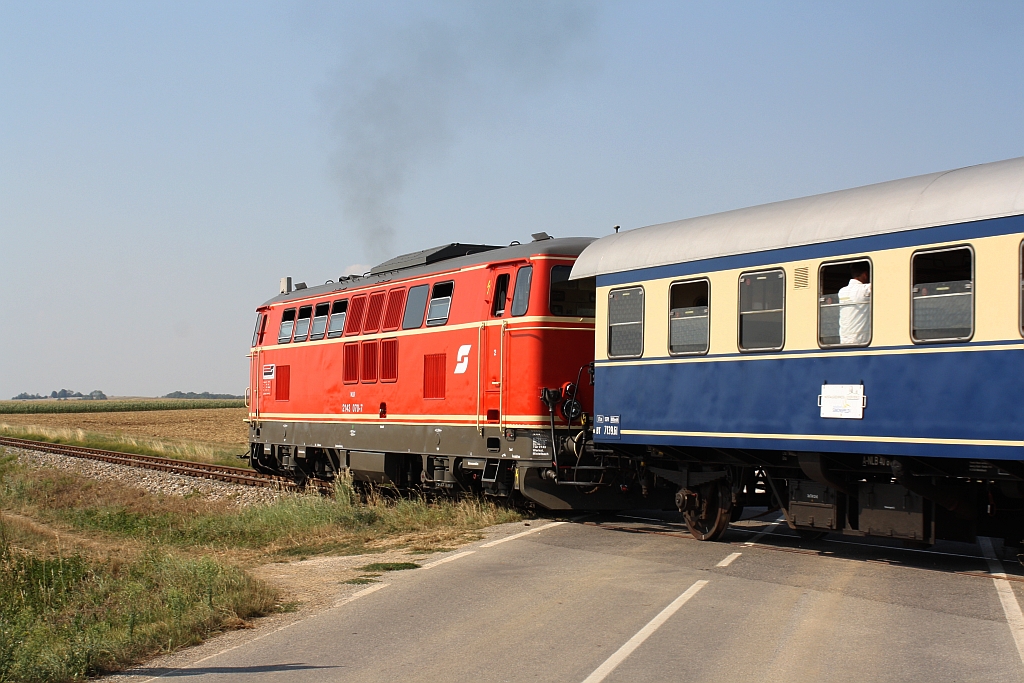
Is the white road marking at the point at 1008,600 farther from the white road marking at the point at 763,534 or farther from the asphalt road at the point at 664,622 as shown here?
the white road marking at the point at 763,534

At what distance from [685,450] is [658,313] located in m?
1.75

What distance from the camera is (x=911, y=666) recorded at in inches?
286

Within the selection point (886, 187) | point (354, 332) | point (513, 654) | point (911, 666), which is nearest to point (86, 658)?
point (513, 654)

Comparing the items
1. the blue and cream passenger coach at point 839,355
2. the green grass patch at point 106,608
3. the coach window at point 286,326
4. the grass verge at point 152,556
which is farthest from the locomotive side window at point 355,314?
the blue and cream passenger coach at point 839,355

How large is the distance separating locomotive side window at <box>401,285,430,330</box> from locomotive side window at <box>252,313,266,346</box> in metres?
7.20

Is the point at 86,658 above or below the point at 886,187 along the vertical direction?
below

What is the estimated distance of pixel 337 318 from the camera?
68.6 feet

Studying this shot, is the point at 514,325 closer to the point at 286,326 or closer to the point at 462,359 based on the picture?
the point at 462,359

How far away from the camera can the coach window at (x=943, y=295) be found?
31.8ft

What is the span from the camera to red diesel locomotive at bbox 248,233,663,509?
593 inches

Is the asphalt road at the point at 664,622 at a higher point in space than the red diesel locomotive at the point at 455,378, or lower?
lower

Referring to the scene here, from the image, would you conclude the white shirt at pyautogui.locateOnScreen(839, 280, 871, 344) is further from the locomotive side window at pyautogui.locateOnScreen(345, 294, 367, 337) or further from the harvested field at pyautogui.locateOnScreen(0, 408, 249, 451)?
the harvested field at pyautogui.locateOnScreen(0, 408, 249, 451)

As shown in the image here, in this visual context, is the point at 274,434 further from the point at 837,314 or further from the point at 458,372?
the point at 837,314

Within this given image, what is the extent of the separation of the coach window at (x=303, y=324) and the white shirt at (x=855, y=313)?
13627 mm
